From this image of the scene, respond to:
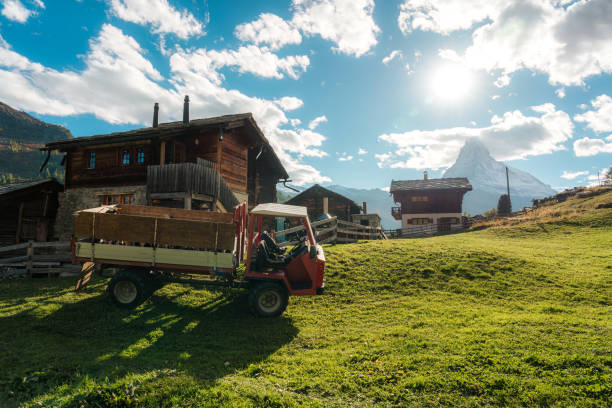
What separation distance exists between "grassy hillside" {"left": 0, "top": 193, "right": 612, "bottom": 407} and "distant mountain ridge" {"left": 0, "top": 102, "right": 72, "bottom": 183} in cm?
11955

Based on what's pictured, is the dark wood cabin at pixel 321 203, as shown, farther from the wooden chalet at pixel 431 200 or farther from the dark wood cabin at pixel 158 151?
the dark wood cabin at pixel 158 151

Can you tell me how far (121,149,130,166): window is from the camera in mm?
18869

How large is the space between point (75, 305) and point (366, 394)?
811cm

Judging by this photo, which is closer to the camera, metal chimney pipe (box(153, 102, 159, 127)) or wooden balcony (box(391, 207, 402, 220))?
metal chimney pipe (box(153, 102, 159, 127))

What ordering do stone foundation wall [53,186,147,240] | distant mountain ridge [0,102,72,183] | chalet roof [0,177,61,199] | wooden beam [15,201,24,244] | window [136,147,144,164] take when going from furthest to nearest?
1. distant mountain ridge [0,102,72,183]
2. wooden beam [15,201,24,244]
3. stone foundation wall [53,186,147,240]
4. window [136,147,144,164]
5. chalet roof [0,177,61,199]

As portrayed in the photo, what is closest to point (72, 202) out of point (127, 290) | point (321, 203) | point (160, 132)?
point (160, 132)

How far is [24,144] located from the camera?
127 m

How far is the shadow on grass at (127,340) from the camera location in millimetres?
4598

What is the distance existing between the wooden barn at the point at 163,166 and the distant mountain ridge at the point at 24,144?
338ft

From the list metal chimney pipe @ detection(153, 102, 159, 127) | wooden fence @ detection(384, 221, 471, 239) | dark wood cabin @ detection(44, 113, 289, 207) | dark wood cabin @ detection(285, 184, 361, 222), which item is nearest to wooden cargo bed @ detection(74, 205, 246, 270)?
dark wood cabin @ detection(44, 113, 289, 207)

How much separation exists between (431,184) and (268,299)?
3719 centimetres

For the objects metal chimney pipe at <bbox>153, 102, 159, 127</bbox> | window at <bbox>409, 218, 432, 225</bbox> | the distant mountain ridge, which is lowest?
window at <bbox>409, 218, 432, 225</bbox>

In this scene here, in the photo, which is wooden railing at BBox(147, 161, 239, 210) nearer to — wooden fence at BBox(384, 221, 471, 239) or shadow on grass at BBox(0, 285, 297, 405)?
shadow on grass at BBox(0, 285, 297, 405)

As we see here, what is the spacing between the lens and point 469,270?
11.1 metres
